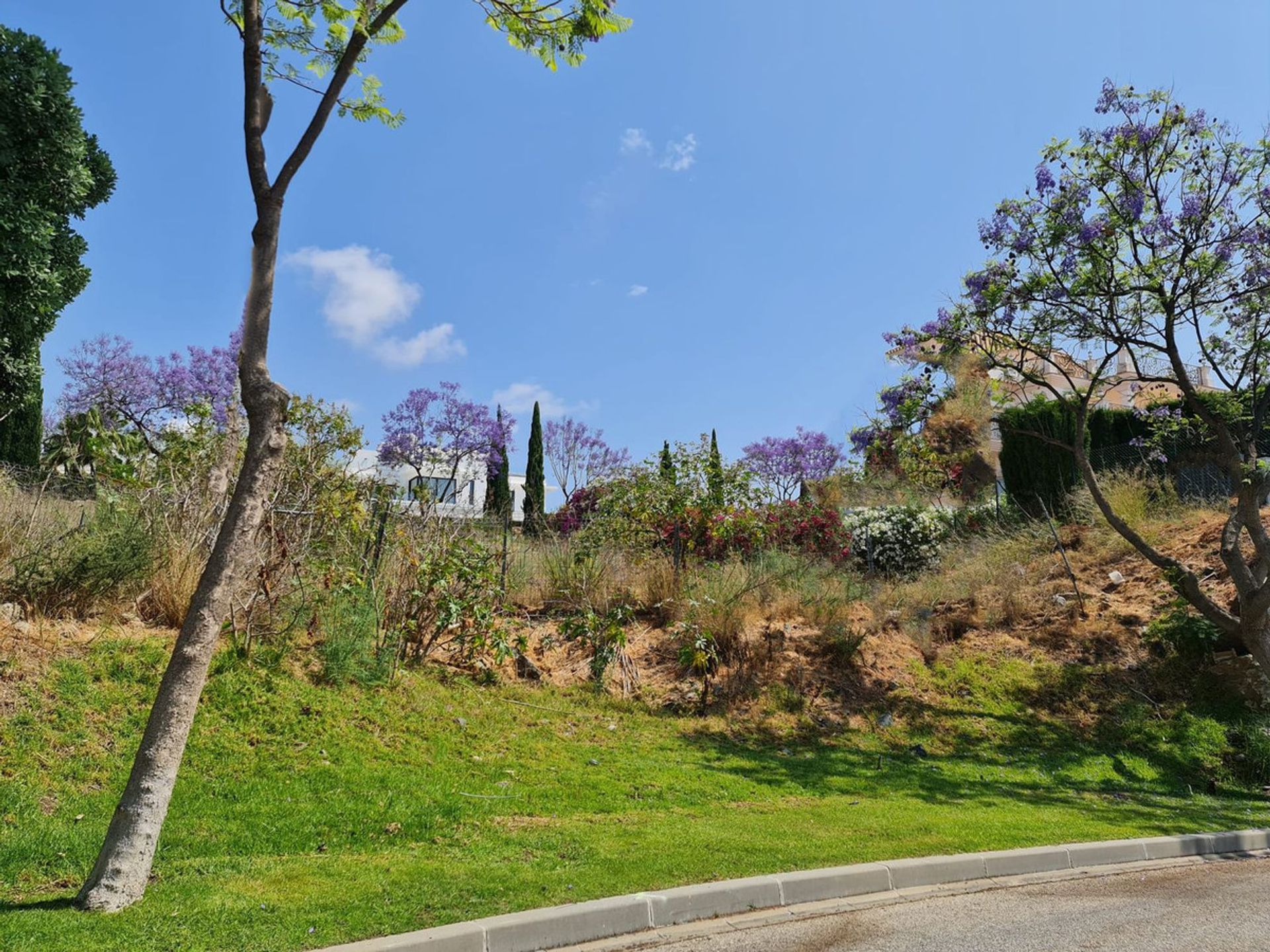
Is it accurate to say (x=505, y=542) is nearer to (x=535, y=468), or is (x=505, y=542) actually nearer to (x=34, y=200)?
(x=34, y=200)

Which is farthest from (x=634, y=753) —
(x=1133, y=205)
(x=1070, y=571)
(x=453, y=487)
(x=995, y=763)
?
(x=453, y=487)

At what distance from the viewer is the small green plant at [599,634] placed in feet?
34.2

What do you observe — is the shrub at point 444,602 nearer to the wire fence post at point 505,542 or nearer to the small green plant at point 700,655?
the wire fence post at point 505,542

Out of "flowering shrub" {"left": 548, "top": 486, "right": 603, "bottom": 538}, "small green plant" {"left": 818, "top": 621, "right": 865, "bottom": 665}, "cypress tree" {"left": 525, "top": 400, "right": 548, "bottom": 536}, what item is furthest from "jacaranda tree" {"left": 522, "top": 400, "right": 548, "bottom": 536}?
"small green plant" {"left": 818, "top": 621, "right": 865, "bottom": 665}

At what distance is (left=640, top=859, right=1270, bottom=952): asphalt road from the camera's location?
4598mm

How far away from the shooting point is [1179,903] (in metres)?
5.52

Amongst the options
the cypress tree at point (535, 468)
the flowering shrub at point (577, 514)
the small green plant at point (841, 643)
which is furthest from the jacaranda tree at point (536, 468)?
the small green plant at point (841, 643)

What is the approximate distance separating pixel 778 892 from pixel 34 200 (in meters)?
18.5

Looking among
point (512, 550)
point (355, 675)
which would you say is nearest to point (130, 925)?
point (355, 675)

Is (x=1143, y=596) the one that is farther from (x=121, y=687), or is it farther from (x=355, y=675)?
(x=121, y=687)

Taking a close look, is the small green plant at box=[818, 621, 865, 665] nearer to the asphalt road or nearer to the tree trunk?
the asphalt road

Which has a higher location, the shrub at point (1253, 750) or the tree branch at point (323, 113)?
the tree branch at point (323, 113)

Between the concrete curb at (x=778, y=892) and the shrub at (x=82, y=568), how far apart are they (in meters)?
5.37

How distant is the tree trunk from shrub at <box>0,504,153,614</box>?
3793mm
